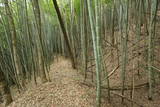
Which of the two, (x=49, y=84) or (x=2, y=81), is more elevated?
(x=2, y=81)

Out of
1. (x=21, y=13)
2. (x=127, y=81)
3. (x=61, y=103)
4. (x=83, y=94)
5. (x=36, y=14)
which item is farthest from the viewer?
(x=21, y=13)

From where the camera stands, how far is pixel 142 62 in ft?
15.2

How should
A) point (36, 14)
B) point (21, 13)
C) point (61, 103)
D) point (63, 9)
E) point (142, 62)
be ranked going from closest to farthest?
point (61, 103) → point (36, 14) → point (142, 62) → point (21, 13) → point (63, 9)

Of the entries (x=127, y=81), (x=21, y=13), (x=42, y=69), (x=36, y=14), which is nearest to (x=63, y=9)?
(x=21, y=13)

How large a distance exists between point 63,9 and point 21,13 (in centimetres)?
307

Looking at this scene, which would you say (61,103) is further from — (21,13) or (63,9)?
(63,9)

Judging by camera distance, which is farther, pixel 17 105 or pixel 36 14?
pixel 36 14

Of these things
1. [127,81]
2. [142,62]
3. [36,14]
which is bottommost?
[127,81]

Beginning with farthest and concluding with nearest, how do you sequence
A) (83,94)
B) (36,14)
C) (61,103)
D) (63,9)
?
(63,9) < (36,14) < (83,94) < (61,103)

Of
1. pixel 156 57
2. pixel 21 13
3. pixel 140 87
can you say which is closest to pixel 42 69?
pixel 21 13

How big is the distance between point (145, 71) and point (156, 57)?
67 centimetres

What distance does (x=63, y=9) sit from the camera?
7664 mm

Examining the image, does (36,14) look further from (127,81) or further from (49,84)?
(127,81)

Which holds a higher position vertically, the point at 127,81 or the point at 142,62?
the point at 142,62
